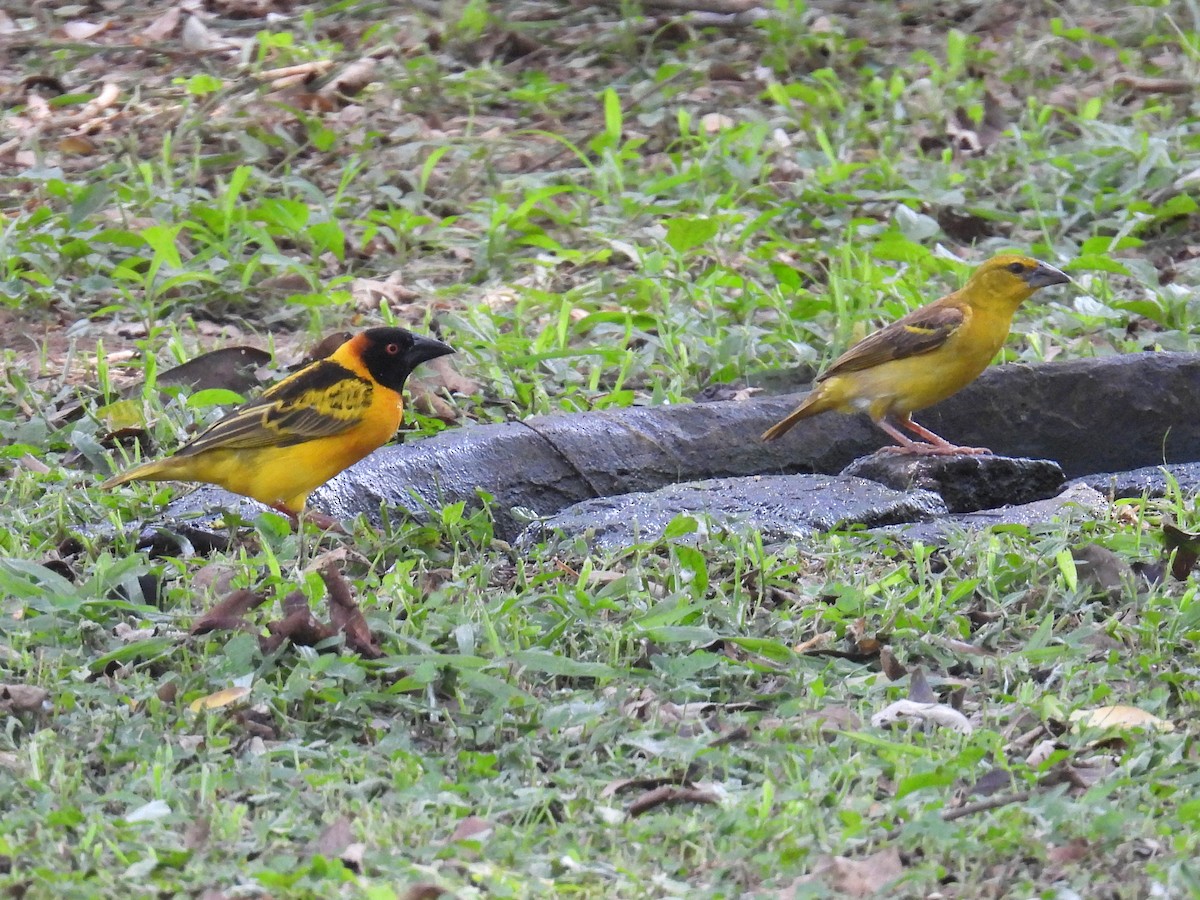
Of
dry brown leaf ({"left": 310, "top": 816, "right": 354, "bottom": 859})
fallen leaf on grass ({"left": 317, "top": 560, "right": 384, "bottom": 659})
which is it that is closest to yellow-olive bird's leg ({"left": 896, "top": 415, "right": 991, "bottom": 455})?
fallen leaf on grass ({"left": 317, "top": 560, "right": 384, "bottom": 659})

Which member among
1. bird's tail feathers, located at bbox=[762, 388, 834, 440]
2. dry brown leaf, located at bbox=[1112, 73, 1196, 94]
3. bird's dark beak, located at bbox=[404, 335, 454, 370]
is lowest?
dry brown leaf, located at bbox=[1112, 73, 1196, 94]

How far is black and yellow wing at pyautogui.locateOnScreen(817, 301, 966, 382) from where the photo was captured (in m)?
6.32

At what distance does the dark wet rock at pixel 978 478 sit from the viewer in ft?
19.3

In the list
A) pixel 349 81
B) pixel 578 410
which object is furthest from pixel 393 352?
pixel 349 81

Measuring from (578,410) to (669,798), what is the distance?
9.81ft

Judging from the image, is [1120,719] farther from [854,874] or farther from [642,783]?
[642,783]

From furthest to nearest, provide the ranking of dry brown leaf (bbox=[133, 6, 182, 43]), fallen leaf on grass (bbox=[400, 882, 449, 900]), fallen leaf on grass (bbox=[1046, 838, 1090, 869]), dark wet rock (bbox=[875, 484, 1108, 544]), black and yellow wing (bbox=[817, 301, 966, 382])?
dry brown leaf (bbox=[133, 6, 182, 43]), black and yellow wing (bbox=[817, 301, 966, 382]), dark wet rock (bbox=[875, 484, 1108, 544]), fallen leaf on grass (bbox=[1046, 838, 1090, 869]), fallen leaf on grass (bbox=[400, 882, 449, 900])

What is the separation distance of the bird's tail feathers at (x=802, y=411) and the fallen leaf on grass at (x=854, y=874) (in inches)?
117

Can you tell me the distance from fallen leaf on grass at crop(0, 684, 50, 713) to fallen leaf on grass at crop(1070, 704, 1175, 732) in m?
2.33

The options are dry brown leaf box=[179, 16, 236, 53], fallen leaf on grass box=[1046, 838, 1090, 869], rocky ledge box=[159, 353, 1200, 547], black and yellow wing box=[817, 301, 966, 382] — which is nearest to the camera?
fallen leaf on grass box=[1046, 838, 1090, 869]

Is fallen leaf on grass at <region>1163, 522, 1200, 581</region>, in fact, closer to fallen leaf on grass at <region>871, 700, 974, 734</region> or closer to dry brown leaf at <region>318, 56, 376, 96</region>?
fallen leaf on grass at <region>871, 700, 974, 734</region>

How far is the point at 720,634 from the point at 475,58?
667 centimetres

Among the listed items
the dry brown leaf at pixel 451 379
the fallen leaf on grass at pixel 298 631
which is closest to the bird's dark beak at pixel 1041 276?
the dry brown leaf at pixel 451 379

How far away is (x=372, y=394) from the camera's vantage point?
574 centimetres
